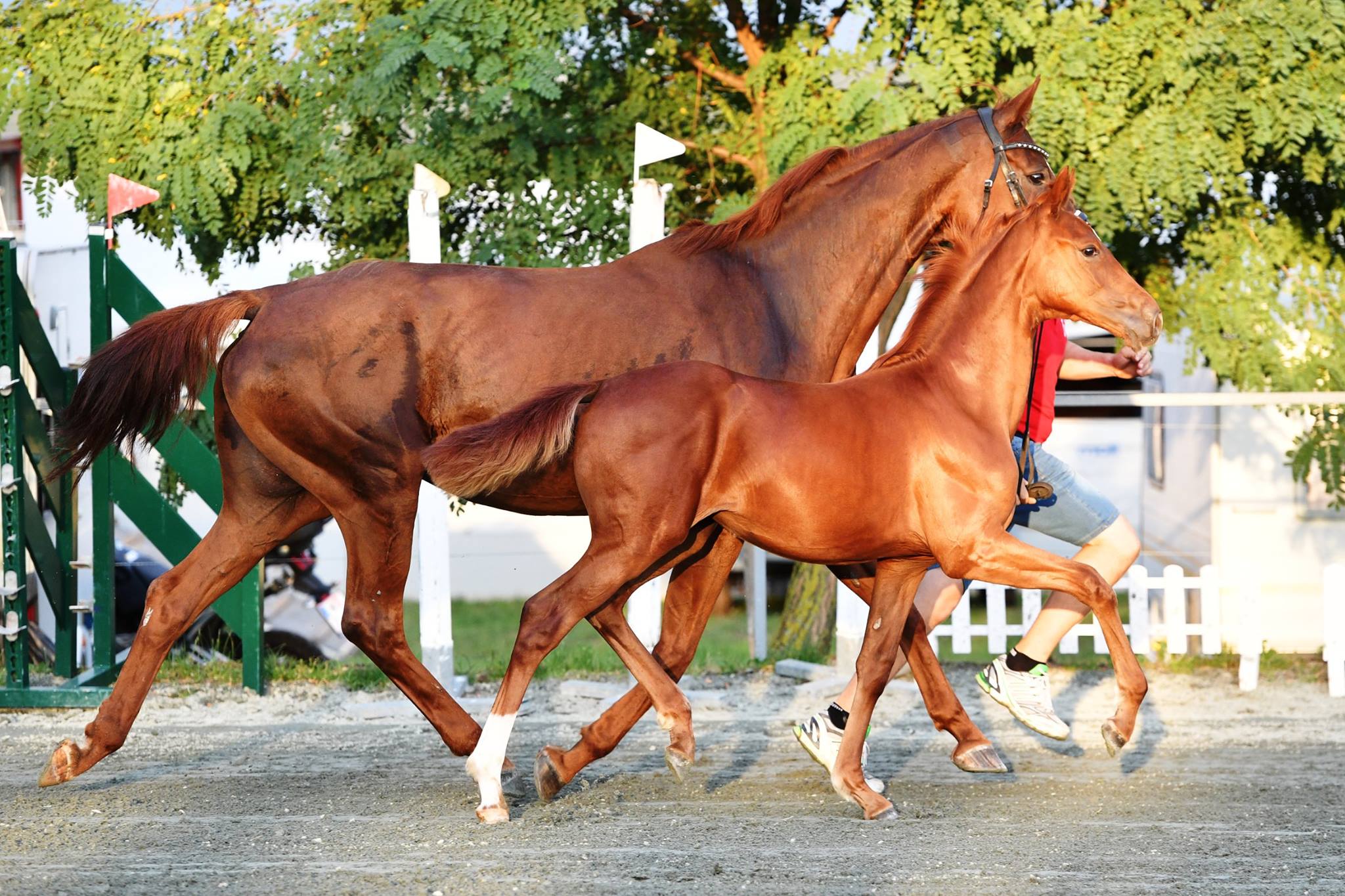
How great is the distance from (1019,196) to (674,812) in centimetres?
234

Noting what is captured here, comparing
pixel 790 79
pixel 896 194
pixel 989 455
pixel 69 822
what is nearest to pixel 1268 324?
pixel 790 79

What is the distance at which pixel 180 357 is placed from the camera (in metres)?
4.80

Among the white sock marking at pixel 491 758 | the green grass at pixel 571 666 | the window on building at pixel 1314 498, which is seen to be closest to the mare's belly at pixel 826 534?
the white sock marking at pixel 491 758

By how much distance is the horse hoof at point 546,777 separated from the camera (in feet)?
14.7

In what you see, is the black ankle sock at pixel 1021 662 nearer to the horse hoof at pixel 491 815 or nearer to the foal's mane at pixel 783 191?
the foal's mane at pixel 783 191

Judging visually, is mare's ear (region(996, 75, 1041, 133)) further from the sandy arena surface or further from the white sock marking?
the white sock marking

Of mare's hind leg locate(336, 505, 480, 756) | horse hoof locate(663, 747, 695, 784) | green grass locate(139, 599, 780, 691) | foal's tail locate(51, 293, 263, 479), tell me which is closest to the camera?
horse hoof locate(663, 747, 695, 784)

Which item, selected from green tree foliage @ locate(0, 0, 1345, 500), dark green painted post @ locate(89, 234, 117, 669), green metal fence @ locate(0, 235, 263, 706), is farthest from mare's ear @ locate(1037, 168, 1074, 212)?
dark green painted post @ locate(89, 234, 117, 669)

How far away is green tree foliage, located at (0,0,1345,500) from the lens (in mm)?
7301

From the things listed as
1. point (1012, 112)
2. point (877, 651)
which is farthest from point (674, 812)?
point (1012, 112)

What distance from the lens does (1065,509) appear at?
5.11 meters

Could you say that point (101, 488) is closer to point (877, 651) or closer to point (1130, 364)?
point (877, 651)

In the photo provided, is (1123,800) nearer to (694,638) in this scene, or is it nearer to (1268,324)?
(694,638)

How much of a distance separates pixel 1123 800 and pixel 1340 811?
0.65 metres
